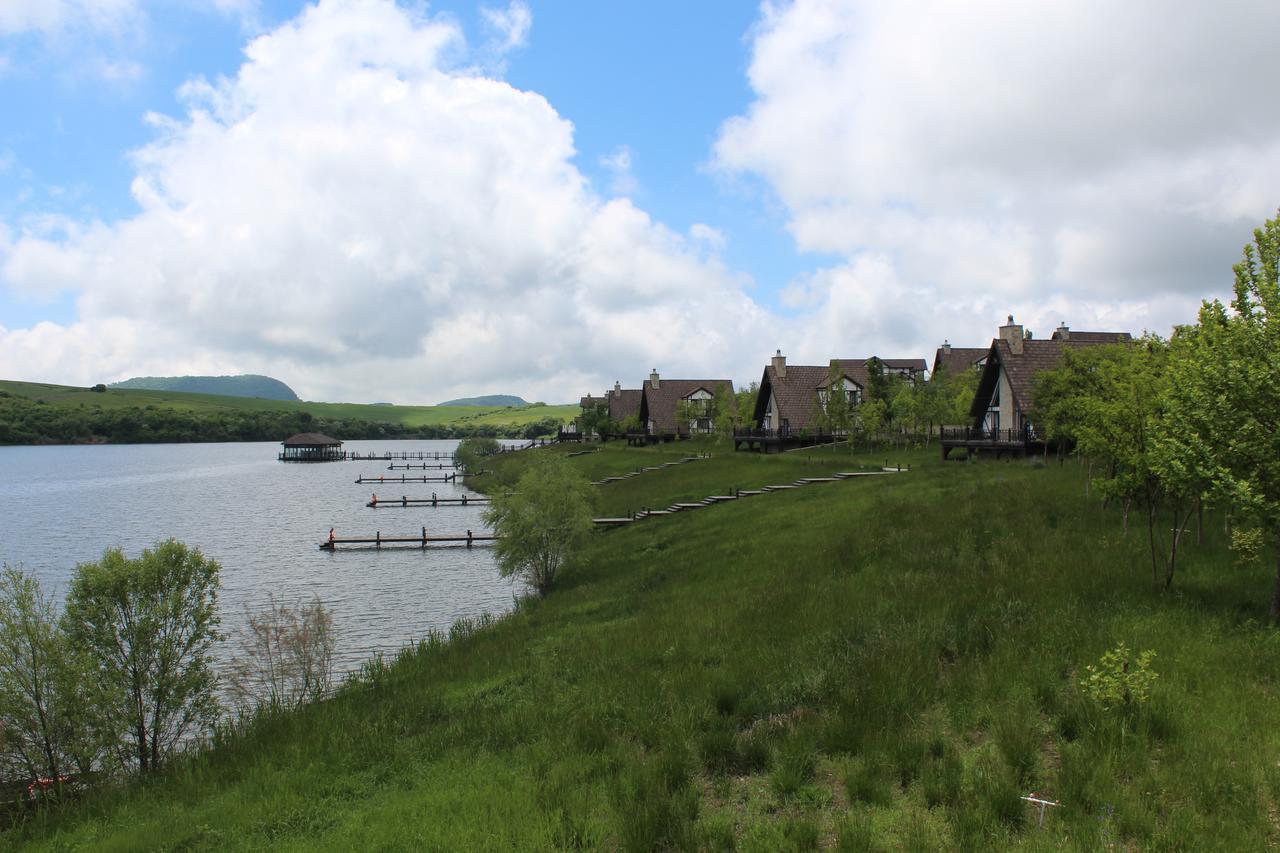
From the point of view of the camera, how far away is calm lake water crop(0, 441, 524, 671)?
116ft

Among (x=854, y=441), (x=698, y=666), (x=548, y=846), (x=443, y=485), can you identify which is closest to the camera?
(x=548, y=846)

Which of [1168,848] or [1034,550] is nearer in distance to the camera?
[1168,848]

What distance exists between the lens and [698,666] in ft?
44.0

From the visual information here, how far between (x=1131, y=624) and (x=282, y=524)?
70.7 metres

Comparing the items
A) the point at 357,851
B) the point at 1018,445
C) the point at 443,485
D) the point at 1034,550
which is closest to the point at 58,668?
the point at 357,851

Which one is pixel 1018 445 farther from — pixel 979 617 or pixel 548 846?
pixel 548 846

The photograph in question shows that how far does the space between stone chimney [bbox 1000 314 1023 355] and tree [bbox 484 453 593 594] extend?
29.2 meters

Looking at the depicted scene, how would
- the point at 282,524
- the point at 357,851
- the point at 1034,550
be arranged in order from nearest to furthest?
the point at 357,851, the point at 1034,550, the point at 282,524

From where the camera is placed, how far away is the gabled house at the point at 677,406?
322ft

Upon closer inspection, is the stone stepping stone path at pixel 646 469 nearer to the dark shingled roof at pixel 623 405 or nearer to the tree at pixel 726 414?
the tree at pixel 726 414

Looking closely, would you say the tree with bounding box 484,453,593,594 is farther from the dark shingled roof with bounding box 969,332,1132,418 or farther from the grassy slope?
the dark shingled roof with bounding box 969,332,1132,418

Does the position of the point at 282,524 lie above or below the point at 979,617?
below

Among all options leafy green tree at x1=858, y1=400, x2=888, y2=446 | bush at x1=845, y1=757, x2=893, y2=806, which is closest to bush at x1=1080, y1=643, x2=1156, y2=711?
bush at x1=845, y1=757, x2=893, y2=806

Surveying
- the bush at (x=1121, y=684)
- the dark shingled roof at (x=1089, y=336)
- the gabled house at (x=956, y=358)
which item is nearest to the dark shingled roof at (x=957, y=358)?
the gabled house at (x=956, y=358)
